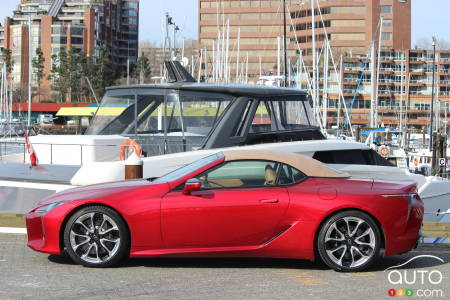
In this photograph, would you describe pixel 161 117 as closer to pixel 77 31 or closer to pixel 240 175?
pixel 240 175

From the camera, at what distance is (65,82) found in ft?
398

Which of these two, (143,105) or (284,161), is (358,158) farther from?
(284,161)

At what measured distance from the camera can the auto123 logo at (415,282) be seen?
7.25 meters

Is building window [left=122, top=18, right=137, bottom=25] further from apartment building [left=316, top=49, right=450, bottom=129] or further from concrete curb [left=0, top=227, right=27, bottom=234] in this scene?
concrete curb [left=0, top=227, right=27, bottom=234]

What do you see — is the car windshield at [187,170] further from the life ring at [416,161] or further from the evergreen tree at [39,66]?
the evergreen tree at [39,66]

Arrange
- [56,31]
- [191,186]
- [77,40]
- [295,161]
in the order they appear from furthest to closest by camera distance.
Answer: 1. [77,40]
2. [56,31]
3. [295,161]
4. [191,186]

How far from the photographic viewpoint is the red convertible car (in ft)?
26.9

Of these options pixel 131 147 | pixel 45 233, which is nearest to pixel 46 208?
pixel 45 233

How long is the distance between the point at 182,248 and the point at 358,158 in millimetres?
6204

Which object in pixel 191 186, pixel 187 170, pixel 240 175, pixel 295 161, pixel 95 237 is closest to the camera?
pixel 191 186

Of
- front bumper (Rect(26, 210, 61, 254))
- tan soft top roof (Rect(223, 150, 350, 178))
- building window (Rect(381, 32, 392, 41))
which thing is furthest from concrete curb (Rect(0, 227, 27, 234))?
building window (Rect(381, 32, 392, 41))

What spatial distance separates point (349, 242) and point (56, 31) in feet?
455

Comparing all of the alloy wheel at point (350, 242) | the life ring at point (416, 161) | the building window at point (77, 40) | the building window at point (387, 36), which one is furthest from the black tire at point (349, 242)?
the building window at point (77, 40)

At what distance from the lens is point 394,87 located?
122m
